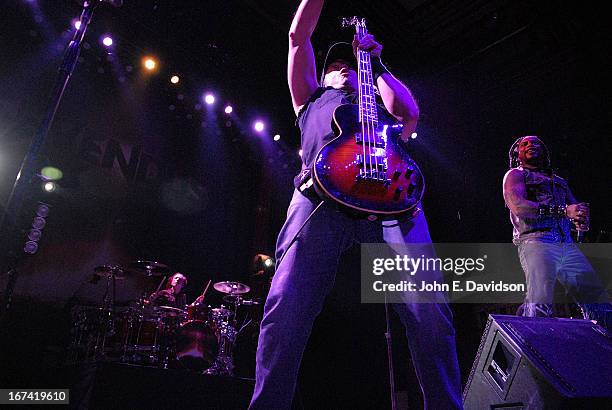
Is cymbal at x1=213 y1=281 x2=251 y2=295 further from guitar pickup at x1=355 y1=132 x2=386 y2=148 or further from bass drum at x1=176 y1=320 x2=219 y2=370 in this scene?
guitar pickup at x1=355 y1=132 x2=386 y2=148

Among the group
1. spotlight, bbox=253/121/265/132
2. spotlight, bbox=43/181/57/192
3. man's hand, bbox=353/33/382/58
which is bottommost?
man's hand, bbox=353/33/382/58

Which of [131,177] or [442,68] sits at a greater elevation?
[442,68]

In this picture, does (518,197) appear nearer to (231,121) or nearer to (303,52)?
(303,52)

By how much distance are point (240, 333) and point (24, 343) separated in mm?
3677

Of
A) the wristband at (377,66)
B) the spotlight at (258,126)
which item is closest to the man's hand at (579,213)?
the wristband at (377,66)

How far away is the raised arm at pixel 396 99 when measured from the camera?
97.9 inches

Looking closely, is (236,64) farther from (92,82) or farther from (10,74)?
(10,74)

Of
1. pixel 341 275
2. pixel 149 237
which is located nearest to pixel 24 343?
pixel 149 237

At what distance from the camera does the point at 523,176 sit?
4086mm

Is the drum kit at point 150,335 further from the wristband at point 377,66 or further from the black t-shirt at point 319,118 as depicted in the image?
the wristband at point 377,66

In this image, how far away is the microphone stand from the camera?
265cm

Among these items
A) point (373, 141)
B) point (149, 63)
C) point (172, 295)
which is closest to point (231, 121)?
point (149, 63)

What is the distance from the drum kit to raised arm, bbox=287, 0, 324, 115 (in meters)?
5.35

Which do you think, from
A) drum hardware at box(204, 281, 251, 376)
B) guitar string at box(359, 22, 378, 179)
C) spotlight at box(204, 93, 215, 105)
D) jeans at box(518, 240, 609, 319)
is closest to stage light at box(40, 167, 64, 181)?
spotlight at box(204, 93, 215, 105)
